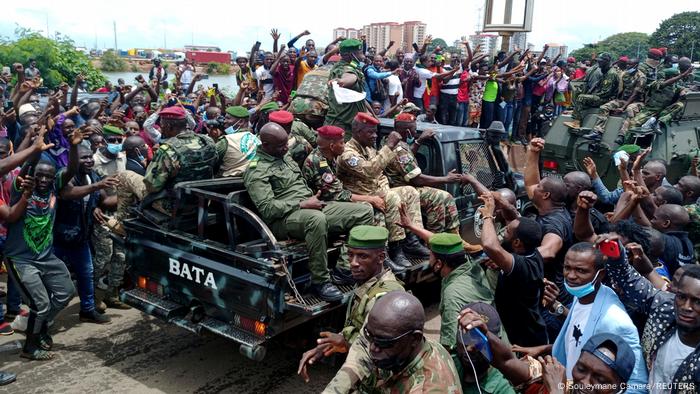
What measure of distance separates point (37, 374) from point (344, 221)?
2981 millimetres

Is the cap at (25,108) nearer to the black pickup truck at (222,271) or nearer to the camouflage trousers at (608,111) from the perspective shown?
the black pickup truck at (222,271)

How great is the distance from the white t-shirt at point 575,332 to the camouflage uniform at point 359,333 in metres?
1.02

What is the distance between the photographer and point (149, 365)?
5430 mm

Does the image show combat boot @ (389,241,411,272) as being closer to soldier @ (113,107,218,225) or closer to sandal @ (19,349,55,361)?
soldier @ (113,107,218,225)

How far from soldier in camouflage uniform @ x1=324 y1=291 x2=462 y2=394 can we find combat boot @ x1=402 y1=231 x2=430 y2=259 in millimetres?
3353

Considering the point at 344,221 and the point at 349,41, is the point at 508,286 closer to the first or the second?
the point at 344,221

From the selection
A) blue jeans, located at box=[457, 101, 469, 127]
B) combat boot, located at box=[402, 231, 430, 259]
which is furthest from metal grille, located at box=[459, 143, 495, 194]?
blue jeans, located at box=[457, 101, 469, 127]

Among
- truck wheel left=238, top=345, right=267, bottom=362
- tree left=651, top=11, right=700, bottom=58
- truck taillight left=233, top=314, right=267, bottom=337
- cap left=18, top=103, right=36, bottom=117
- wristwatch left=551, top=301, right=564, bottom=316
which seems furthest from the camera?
tree left=651, top=11, right=700, bottom=58

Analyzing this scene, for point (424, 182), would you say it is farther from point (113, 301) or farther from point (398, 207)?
point (113, 301)

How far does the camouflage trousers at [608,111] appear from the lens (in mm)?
10367

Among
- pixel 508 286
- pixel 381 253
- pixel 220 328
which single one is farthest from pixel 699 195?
pixel 220 328

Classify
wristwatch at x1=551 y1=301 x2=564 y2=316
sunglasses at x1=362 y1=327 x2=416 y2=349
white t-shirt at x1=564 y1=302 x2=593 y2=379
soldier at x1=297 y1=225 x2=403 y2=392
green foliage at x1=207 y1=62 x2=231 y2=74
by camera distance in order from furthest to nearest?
1. green foliage at x1=207 y1=62 x2=231 y2=74
2. wristwatch at x1=551 y1=301 x2=564 y2=316
3. soldier at x1=297 y1=225 x2=403 y2=392
4. white t-shirt at x1=564 y1=302 x2=593 y2=379
5. sunglasses at x1=362 y1=327 x2=416 y2=349

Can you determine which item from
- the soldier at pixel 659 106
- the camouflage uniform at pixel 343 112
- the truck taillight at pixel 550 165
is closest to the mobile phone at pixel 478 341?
the camouflage uniform at pixel 343 112

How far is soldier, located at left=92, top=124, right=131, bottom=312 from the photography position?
21.1ft
